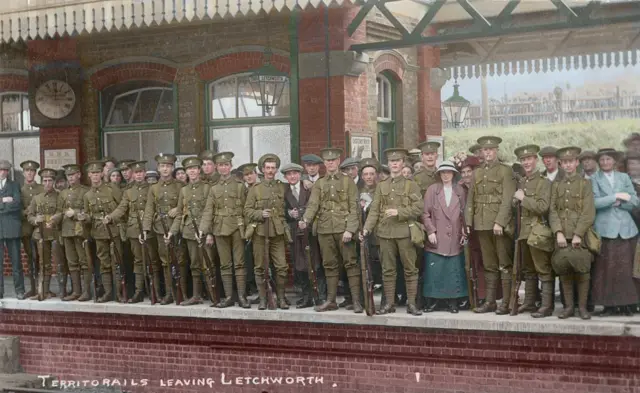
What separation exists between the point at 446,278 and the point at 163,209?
11.3 feet

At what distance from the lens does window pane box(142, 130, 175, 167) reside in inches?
560

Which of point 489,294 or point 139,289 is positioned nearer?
point 489,294

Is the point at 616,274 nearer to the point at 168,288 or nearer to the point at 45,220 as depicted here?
the point at 168,288

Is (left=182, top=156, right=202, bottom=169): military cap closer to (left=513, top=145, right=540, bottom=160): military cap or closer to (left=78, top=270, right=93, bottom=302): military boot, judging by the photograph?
(left=78, top=270, right=93, bottom=302): military boot

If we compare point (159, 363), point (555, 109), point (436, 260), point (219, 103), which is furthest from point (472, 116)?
point (159, 363)

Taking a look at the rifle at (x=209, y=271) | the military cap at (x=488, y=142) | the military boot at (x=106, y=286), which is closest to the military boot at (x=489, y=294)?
the military cap at (x=488, y=142)

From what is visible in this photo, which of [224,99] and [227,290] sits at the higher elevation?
[224,99]

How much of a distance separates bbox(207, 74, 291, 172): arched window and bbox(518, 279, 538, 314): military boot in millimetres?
4413

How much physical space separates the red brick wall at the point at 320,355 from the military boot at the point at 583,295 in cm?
29

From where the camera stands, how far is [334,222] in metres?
10.6

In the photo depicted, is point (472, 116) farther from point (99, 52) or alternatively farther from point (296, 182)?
point (99, 52)

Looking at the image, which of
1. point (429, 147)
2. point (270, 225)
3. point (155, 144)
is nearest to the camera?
point (429, 147)

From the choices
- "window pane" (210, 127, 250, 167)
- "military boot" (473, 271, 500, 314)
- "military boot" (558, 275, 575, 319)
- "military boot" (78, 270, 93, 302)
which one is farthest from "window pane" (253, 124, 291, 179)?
"military boot" (558, 275, 575, 319)

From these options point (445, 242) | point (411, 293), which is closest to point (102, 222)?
point (411, 293)
